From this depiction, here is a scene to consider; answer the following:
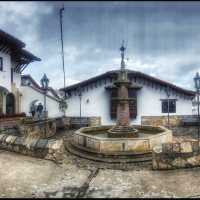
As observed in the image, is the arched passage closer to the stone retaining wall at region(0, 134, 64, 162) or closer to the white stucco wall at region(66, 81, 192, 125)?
the white stucco wall at region(66, 81, 192, 125)

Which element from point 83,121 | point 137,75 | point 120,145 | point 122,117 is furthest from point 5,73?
point 120,145

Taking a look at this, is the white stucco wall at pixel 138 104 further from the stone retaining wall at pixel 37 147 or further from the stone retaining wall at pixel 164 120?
the stone retaining wall at pixel 37 147

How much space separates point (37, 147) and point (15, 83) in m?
15.7

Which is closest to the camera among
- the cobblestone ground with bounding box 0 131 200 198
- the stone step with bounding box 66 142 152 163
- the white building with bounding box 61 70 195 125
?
the cobblestone ground with bounding box 0 131 200 198

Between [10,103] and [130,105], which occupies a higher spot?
[10,103]

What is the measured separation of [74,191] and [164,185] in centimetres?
248

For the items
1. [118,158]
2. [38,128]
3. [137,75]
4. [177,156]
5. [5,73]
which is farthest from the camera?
[137,75]

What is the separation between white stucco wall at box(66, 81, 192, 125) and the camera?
74.6ft

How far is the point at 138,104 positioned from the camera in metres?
22.8

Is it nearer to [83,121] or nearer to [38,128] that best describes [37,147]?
[38,128]

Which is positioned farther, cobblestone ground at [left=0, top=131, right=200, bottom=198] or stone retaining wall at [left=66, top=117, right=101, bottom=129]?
stone retaining wall at [left=66, top=117, right=101, bottom=129]

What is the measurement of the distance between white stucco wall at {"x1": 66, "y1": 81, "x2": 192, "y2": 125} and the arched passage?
6.06m

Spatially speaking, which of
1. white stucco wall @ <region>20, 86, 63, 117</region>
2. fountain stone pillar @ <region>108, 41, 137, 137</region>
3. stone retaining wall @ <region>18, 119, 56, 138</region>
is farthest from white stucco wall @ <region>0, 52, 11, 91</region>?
fountain stone pillar @ <region>108, 41, 137, 137</region>

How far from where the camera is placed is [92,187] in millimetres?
6047
